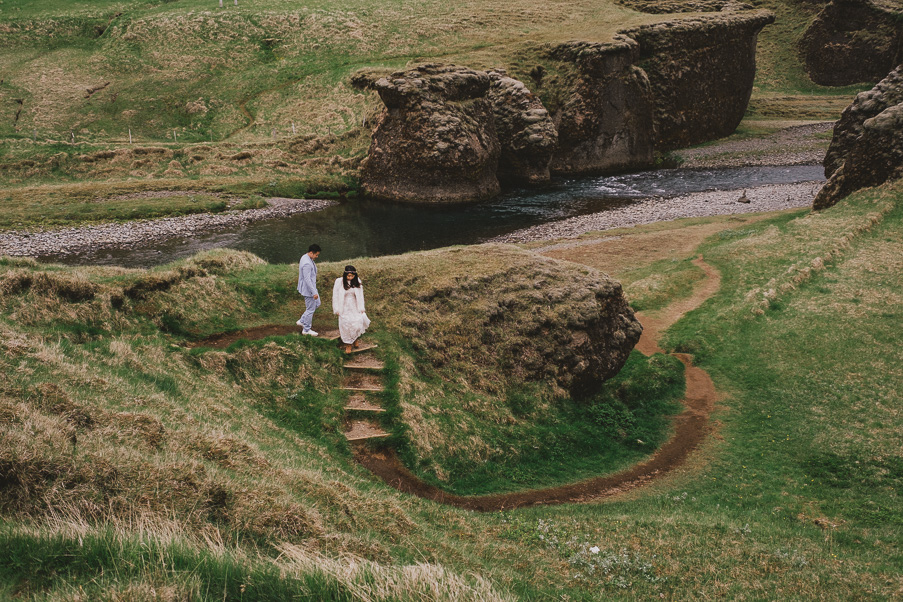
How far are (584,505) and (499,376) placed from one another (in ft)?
20.3

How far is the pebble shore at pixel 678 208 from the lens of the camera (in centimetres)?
5312

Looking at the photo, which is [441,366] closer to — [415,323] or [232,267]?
[415,323]

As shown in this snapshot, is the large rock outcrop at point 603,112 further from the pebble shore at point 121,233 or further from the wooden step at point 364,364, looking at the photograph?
Answer: the wooden step at point 364,364

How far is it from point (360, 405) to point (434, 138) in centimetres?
5079

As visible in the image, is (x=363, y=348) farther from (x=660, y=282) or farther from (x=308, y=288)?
(x=660, y=282)

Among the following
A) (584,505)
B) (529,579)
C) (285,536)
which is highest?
(285,536)

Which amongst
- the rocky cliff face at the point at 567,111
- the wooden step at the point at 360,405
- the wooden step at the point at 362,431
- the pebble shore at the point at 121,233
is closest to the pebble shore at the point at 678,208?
the rocky cliff face at the point at 567,111

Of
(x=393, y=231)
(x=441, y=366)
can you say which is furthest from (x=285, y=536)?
(x=393, y=231)

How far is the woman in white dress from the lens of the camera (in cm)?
1931

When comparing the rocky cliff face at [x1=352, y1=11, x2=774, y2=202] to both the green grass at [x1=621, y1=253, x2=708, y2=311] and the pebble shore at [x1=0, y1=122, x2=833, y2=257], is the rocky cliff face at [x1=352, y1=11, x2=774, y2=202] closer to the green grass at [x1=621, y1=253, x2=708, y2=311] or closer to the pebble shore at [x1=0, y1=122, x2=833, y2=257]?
the pebble shore at [x1=0, y1=122, x2=833, y2=257]

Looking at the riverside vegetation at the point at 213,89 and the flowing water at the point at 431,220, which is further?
the riverside vegetation at the point at 213,89

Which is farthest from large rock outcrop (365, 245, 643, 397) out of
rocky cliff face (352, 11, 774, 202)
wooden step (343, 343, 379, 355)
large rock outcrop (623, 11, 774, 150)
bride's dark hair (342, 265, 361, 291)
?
large rock outcrop (623, 11, 774, 150)

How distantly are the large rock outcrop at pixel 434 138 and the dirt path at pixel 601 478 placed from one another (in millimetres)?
44413

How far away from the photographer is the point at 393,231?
179 ft
